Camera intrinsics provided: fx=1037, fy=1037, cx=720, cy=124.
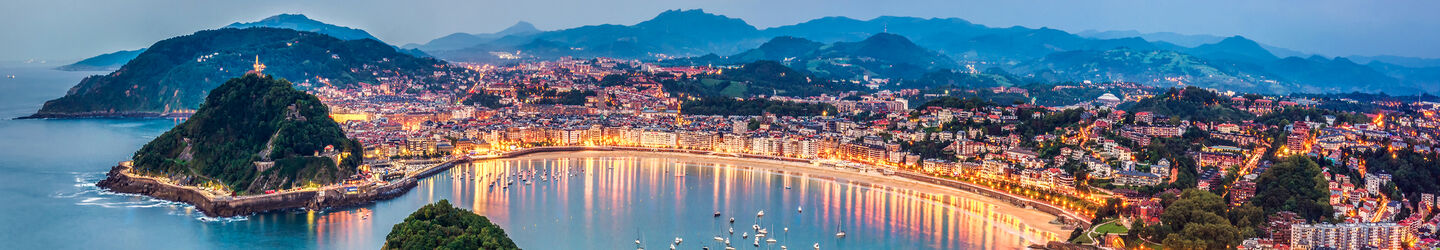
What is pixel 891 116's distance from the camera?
1426 inches

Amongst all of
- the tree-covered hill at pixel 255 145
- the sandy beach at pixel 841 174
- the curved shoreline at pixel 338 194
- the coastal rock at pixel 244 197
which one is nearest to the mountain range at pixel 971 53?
the sandy beach at pixel 841 174

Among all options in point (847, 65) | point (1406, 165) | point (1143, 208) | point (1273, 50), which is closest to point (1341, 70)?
point (847, 65)

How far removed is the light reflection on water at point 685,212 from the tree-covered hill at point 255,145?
1.82 meters

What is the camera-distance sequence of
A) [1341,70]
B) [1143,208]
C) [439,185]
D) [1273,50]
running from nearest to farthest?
[1143,208] → [439,185] → [1341,70] → [1273,50]

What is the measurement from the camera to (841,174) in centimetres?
2748

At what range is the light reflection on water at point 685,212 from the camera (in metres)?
17.9

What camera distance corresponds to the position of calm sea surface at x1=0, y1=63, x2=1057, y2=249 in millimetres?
17641

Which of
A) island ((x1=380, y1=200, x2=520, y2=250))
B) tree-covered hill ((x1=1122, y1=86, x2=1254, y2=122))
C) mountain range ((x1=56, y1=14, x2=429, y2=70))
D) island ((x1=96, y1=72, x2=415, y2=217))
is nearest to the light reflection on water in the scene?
island ((x1=96, y1=72, x2=415, y2=217))

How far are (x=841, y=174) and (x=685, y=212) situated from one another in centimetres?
783

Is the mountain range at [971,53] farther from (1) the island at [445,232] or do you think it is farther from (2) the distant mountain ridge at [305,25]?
(1) the island at [445,232]

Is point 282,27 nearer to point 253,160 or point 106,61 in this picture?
point 106,61

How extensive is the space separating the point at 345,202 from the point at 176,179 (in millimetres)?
4035

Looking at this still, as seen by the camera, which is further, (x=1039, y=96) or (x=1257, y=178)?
(x=1039, y=96)

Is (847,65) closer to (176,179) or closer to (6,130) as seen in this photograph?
(6,130)
